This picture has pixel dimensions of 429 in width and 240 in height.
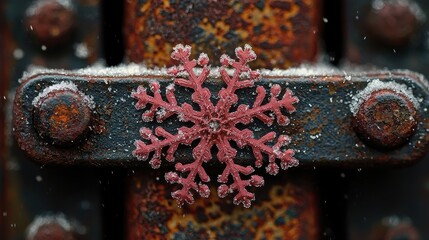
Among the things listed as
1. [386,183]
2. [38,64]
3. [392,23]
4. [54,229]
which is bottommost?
[54,229]

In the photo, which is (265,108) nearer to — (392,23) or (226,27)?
(226,27)

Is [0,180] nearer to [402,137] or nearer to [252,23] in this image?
[252,23]

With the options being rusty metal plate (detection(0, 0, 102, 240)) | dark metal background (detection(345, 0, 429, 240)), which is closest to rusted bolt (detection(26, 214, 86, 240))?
rusty metal plate (detection(0, 0, 102, 240))

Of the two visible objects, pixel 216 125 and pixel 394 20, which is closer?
pixel 216 125

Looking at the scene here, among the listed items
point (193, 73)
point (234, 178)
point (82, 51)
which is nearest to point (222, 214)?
point (234, 178)

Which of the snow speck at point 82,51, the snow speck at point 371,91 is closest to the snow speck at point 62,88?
the snow speck at point 82,51

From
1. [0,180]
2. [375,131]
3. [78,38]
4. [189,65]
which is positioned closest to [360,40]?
[375,131]

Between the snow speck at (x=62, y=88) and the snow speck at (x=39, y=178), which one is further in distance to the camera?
the snow speck at (x=39, y=178)

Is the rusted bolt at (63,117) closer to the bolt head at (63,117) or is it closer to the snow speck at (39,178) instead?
the bolt head at (63,117)
